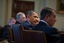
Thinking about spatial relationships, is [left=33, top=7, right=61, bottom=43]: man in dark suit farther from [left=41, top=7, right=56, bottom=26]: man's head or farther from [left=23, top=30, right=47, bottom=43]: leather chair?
[left=23, top=30, right=47, bottom=43]: leather chair

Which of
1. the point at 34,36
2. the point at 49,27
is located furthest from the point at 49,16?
the point at 34,36

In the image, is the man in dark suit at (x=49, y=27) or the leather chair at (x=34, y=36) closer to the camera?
the leather chair at (x=34, y=36)

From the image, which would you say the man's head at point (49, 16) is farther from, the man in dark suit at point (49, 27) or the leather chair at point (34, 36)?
the leather chair at point (34, 36)

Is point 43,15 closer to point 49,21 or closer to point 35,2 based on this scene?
point 49,21

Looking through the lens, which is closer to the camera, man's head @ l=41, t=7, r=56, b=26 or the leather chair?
the leather chair

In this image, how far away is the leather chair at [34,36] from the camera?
175 centimetres

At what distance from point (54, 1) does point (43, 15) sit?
209 inches

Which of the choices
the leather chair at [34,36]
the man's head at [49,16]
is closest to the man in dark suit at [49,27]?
the man's head at [49,16]

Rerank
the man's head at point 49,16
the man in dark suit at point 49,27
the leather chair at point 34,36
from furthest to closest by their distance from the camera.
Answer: the man's head at point 49,16, the man in dark suit at point 49,27, the leather chair at point 34,36

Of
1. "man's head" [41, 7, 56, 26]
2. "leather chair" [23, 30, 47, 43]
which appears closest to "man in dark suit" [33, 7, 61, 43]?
"man's head" [41, 7, 56, 26]

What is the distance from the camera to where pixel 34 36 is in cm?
183

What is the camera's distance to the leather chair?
1755 mm

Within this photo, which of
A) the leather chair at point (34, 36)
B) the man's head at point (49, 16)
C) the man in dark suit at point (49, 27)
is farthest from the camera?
the man's head at point (49, 16)

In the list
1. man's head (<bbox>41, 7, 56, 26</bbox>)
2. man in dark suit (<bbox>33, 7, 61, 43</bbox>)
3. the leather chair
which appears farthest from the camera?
man's head (<bbox>41, 7, 56, 26</bbox>)
